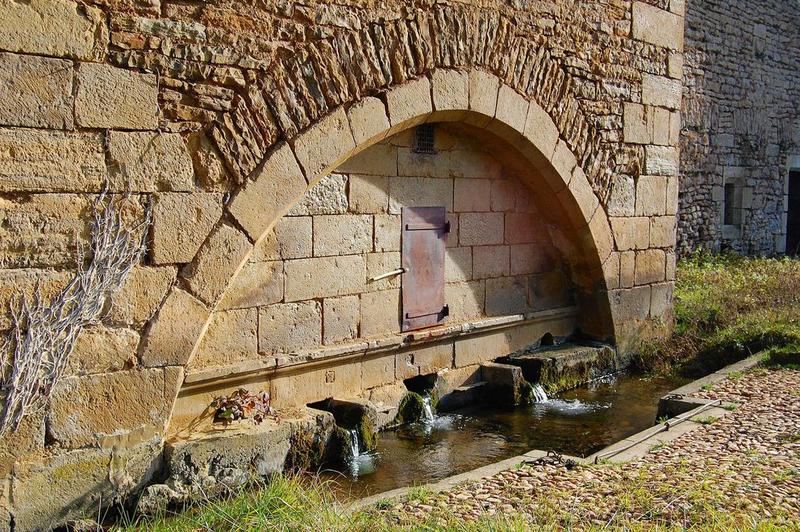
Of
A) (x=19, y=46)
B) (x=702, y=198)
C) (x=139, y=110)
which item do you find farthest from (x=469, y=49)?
(x=702, y=198)

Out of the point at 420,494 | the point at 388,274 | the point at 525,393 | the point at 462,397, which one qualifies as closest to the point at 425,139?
the point at 388,274

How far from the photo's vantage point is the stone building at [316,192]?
14.4ft

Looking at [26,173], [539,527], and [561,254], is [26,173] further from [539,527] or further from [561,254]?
[561,254]

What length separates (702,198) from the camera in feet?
43.0

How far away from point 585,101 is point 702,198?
6.10m

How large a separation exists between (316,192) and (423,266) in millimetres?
1375

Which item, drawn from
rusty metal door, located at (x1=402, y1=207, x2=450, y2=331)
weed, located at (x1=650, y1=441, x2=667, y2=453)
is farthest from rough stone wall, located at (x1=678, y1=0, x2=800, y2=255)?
weed, located at (x1=650, y1=441, x2=667, y2=453)

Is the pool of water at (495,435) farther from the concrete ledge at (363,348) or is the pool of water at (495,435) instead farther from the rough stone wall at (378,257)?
the rough stone wall at (378,257)

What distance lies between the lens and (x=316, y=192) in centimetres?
617

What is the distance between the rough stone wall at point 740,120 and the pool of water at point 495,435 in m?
6.07

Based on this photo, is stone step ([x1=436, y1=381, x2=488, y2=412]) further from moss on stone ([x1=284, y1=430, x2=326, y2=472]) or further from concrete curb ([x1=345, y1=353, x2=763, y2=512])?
moss on stone ([x1=284, y1=430, x2=326, y2=472])

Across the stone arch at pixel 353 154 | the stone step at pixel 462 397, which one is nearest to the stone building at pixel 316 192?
the stone arch at pixel 353 154

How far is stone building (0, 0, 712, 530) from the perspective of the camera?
4387 millimetres

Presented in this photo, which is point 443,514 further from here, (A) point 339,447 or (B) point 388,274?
(B) point 388,274
